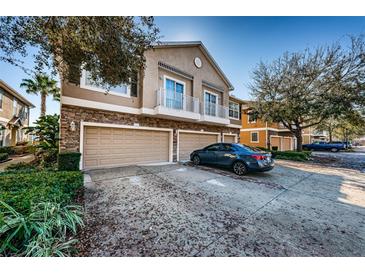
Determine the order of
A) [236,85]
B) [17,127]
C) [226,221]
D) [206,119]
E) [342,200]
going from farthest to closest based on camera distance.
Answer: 1. [17,127]
2. [236,85]
3. [206,119]
4. [342,200]
5. [226,221]

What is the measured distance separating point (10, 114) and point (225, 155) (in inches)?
796

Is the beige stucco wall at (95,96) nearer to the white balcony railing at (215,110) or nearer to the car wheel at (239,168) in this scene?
the white balcony railing at (215,110)

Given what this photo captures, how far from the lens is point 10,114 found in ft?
49.4

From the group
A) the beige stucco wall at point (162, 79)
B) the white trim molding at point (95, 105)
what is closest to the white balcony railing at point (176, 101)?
the beige stucco wall at point (162, 79)

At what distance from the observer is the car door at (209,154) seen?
830cm

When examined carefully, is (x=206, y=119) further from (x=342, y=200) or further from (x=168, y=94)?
(x=342, y=200)

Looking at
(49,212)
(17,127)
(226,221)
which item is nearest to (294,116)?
(226,221)

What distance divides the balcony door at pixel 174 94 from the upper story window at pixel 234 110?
598cm

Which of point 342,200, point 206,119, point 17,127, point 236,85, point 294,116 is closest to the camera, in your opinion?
point 342,200

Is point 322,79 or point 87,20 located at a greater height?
point 322,79

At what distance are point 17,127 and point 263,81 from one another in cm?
2423

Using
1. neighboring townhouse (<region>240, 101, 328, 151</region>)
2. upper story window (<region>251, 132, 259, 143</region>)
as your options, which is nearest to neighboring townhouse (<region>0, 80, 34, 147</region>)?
neighboring townhouse (<region>240, 101, 328, 151</region>)

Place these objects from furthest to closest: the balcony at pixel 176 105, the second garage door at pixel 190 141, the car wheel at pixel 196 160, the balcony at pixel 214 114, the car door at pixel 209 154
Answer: the balcony at pixel 214 114 < the second garage door at pixel 190 141 < the car wheel at pixel 196 160 < the balcony at pixel 176 105 < the car door at pixel 209 154
